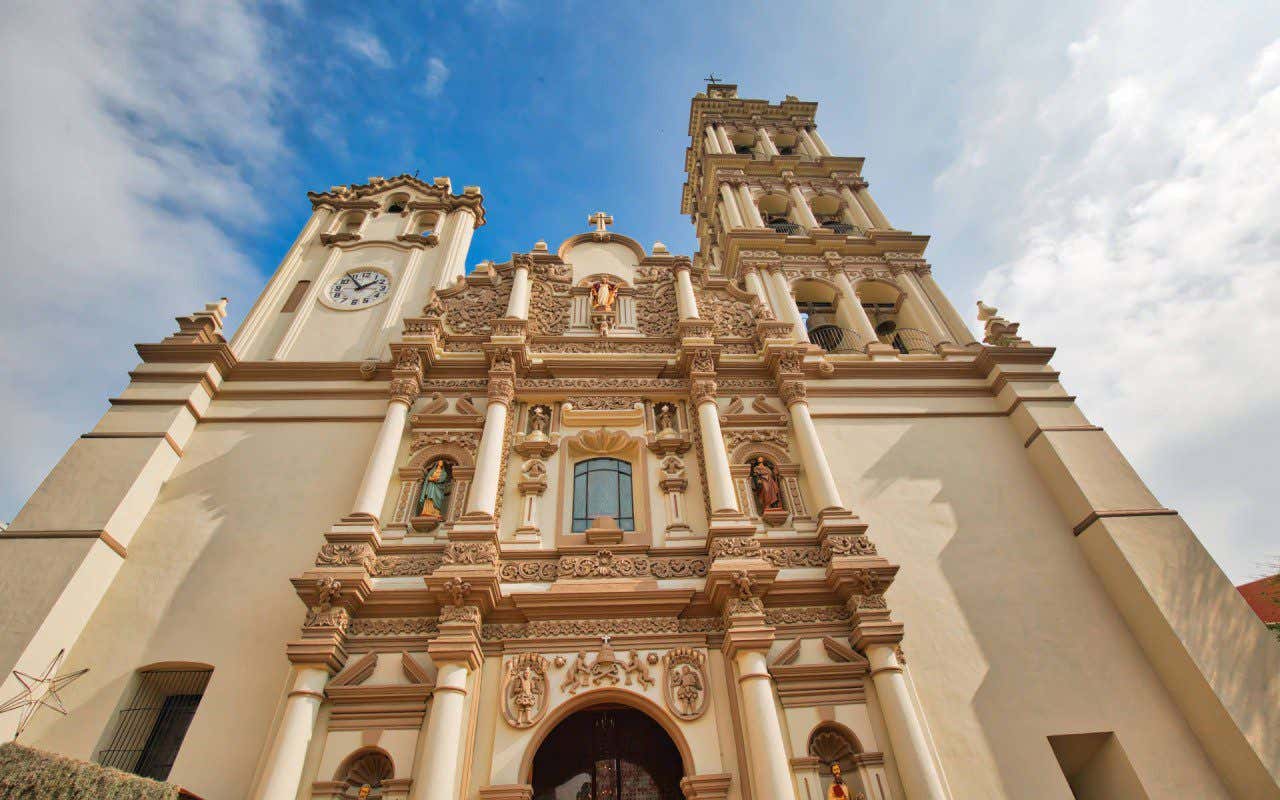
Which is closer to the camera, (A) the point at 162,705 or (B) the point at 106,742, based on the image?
(B) the point at 106,742

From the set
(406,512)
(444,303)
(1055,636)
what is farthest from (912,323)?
(406,512)

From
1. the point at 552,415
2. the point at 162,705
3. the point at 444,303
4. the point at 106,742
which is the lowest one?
the point at 106,742

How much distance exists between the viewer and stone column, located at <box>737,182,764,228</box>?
1820cm

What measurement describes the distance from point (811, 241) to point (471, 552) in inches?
500

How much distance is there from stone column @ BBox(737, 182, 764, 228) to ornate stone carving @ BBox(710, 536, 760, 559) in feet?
36.0

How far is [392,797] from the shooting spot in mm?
7598

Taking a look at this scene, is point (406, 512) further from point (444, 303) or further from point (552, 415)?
point (444, 303)

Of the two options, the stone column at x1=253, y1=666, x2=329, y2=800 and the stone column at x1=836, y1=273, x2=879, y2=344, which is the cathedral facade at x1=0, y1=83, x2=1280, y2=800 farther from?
the stone column at x1=836, y1=273, x2=879, y2=344

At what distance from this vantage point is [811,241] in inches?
682

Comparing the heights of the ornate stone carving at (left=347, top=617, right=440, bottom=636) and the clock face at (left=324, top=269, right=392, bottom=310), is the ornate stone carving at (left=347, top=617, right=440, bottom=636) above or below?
below

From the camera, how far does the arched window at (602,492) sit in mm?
10734

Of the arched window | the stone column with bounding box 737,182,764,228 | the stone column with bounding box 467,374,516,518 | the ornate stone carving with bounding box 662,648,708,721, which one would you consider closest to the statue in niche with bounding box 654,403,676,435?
the arched window

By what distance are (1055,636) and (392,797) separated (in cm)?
964

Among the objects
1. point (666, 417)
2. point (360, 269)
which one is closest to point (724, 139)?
point (360, 269)
